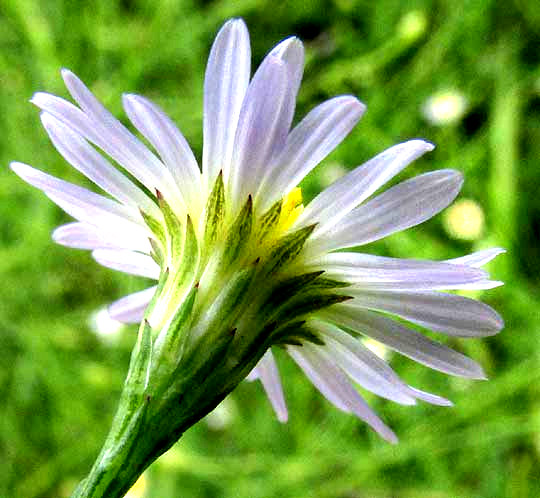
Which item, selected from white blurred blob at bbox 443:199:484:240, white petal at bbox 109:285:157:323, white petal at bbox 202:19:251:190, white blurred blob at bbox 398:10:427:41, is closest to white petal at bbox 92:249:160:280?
white petal at bbox 109:285:157:323

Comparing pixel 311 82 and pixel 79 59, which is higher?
pixel 79 59

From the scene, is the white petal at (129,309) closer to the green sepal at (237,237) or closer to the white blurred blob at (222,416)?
the green sepal at (237,237)

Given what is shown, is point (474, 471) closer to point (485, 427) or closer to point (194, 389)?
point (485, 427)

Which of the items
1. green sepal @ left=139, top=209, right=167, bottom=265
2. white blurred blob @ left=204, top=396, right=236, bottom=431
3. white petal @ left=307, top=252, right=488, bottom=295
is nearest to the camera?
white petal @ left=307, top=252, right=488, bottom=295

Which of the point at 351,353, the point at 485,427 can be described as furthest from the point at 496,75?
the point at 351,353

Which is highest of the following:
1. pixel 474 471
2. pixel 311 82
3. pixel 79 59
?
pixel 79 59

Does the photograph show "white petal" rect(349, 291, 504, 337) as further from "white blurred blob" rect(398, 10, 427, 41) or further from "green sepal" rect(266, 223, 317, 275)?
"white blurred blob" rect(398, 10, 427, 41)
